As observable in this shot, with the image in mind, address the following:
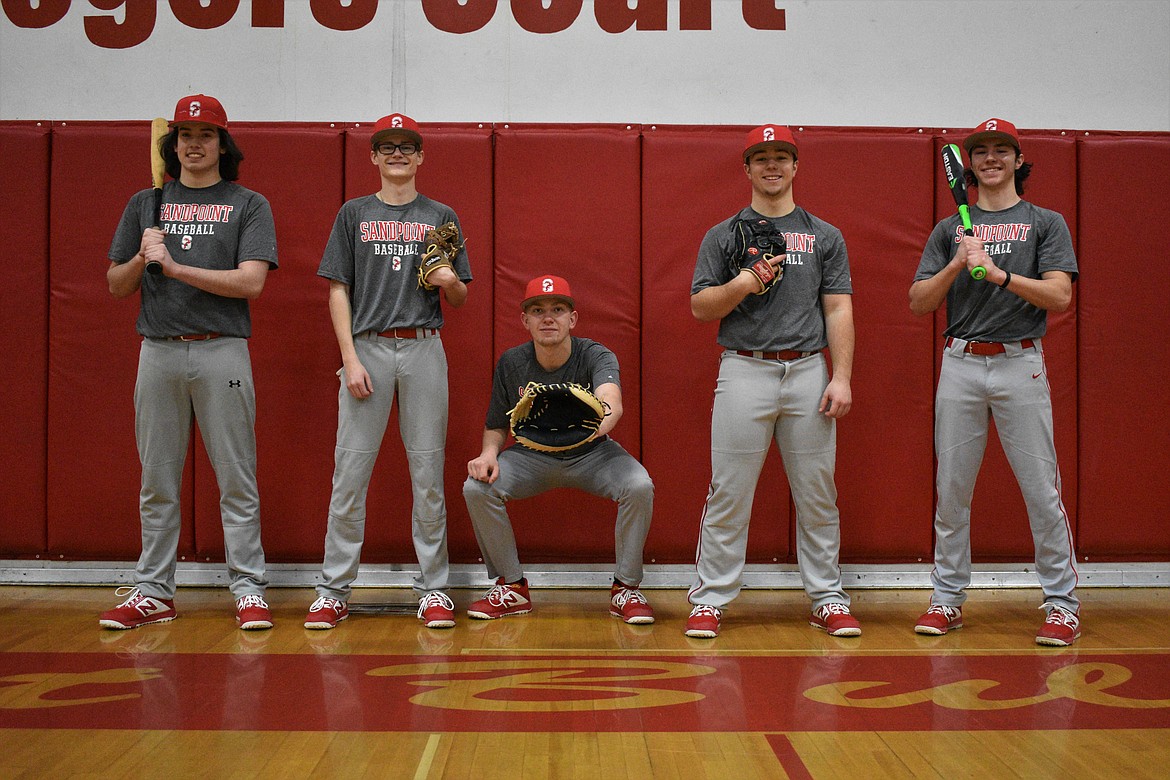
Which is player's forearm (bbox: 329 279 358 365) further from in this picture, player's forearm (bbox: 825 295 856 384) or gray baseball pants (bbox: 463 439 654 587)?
player's forearm (bbox: 825 295 856 384)

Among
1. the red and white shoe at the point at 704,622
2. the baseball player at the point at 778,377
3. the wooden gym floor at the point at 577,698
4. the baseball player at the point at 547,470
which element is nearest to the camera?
the wooden gym floor at the point at 577,698

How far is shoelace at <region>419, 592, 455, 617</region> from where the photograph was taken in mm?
4074

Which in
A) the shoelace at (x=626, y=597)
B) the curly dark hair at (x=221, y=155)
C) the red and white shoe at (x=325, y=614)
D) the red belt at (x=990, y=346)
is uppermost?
the curly dark hair at (x=221, y=155)

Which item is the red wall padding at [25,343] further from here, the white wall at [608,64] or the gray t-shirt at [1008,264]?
the gray t-shirt at [1008,264]

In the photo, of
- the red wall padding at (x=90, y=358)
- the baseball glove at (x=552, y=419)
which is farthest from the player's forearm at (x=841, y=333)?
the red wall padding at (x=90, y=358)

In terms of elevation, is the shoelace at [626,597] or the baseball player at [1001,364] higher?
the baseball player at [1001,364]

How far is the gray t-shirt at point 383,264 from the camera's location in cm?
408

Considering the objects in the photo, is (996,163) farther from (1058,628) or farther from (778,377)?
(1058,628)

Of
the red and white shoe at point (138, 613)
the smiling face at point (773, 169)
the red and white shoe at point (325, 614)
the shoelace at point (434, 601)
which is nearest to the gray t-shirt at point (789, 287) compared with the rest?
the smiling face at point (773, 169)

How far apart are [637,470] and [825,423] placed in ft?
2.71

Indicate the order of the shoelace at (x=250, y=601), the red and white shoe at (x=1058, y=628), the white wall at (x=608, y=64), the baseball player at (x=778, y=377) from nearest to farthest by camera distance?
the red and white shoe at (x=1058, y=628), the baseball player at (x=778, y=377), the shoelace at (x=250, y=601), the white wall at (x=608, y=64)

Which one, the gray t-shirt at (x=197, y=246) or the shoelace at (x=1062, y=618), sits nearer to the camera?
the shoelace at (x=1062, y=618)

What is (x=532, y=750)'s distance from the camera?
2578mm

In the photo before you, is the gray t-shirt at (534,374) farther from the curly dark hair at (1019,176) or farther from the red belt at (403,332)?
the curly dark hair at (1019,176)
